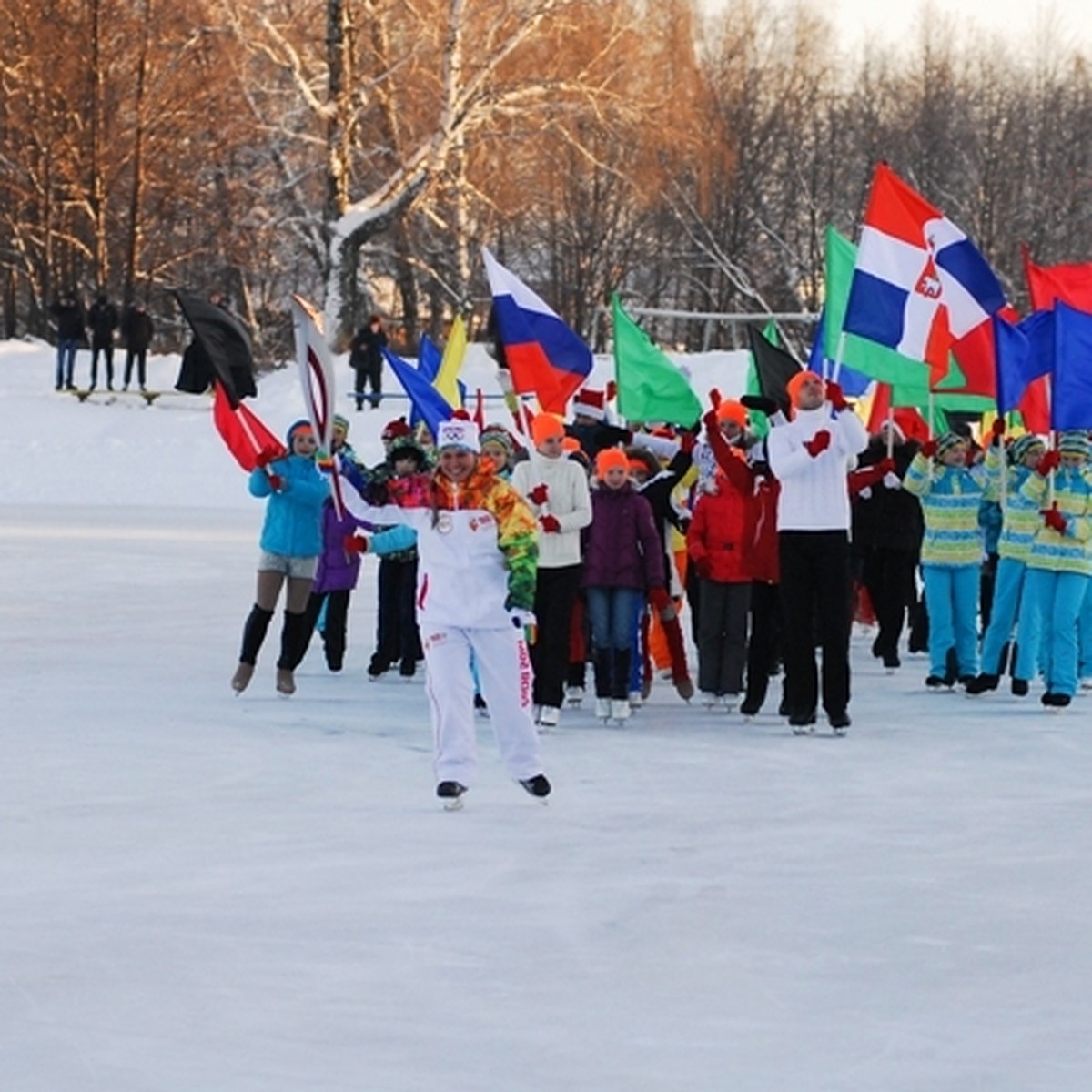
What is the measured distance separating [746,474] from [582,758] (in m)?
2.36

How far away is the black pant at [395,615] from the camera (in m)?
14.2

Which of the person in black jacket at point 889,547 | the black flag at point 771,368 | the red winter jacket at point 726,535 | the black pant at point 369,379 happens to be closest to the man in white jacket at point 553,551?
the red winter jacket at point 726,535

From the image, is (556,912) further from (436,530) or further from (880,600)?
(880,600)

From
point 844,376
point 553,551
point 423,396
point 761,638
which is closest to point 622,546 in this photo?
point 553,551

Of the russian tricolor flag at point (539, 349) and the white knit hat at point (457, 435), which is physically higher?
the russian tricolor flag at point (539, 349)

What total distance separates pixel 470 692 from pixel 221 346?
4375 millimetres

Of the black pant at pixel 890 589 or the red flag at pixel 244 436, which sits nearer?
the red flag at pixel 244 436

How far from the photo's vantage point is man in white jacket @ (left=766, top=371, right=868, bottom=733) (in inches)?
462

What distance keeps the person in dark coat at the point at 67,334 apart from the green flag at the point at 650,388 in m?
23.2

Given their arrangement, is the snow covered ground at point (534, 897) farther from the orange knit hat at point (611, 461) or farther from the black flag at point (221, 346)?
the black flag at point (221, 346)

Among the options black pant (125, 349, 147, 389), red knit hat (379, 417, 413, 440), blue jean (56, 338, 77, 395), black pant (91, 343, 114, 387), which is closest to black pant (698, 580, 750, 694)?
red knit hat (379, 417, 413, 440)

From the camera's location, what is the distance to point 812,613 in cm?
1208

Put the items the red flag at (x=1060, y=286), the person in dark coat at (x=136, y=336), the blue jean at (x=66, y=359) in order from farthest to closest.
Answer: the blue jean at (x=66, y=359) < the person in dark coat at (x=136, y=336) < the red flag at (x=1060, y=286)

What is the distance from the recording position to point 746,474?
1298 centimetres
